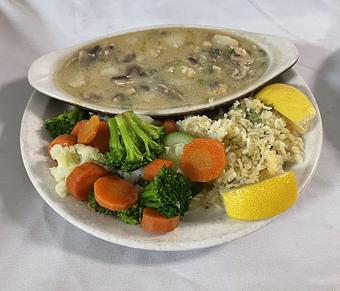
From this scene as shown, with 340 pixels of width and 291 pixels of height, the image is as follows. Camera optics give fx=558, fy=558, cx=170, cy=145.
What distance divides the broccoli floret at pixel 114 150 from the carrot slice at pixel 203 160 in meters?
0.21

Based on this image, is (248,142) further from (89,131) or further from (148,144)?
(89,131)

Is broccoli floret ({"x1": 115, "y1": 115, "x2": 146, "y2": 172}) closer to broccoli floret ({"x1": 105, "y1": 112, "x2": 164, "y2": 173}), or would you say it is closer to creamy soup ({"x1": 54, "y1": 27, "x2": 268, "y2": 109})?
broccoli floret ({"x1": 105, "y1": 112, "x2": 164, "y2": 173})

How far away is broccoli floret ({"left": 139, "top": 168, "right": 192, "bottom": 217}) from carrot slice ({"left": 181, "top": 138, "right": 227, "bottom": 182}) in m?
0.07

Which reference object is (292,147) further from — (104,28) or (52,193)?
(104,28)

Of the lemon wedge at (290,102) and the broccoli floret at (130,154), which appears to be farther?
the lemon wedge at (290,102)

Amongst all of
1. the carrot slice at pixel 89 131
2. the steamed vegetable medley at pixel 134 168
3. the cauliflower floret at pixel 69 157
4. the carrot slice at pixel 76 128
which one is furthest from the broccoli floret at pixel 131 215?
the carrot slice at pixel 76 128

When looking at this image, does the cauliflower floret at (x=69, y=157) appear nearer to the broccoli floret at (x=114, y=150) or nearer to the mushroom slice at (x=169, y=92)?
the broccoli floret at (x=114, y=150)

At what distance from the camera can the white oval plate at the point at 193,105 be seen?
2.21 m

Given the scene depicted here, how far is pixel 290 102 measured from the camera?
2.18 m

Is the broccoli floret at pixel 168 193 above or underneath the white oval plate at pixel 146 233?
above

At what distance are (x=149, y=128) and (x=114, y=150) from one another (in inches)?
6.4

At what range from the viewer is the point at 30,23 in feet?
9.92

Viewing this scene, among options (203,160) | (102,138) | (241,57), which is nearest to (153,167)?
(203,160)

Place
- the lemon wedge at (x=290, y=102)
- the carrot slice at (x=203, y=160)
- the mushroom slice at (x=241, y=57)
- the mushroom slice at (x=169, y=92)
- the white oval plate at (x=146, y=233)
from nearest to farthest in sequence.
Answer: the white oval plate at (x=146, y=233) → the carrot slice at (x=203, y=160) → the lemon wedge at (x=290, y=102) → the mushroom slice at (x=169, y=92) → the mushroom slice at (x=241, y=57)
